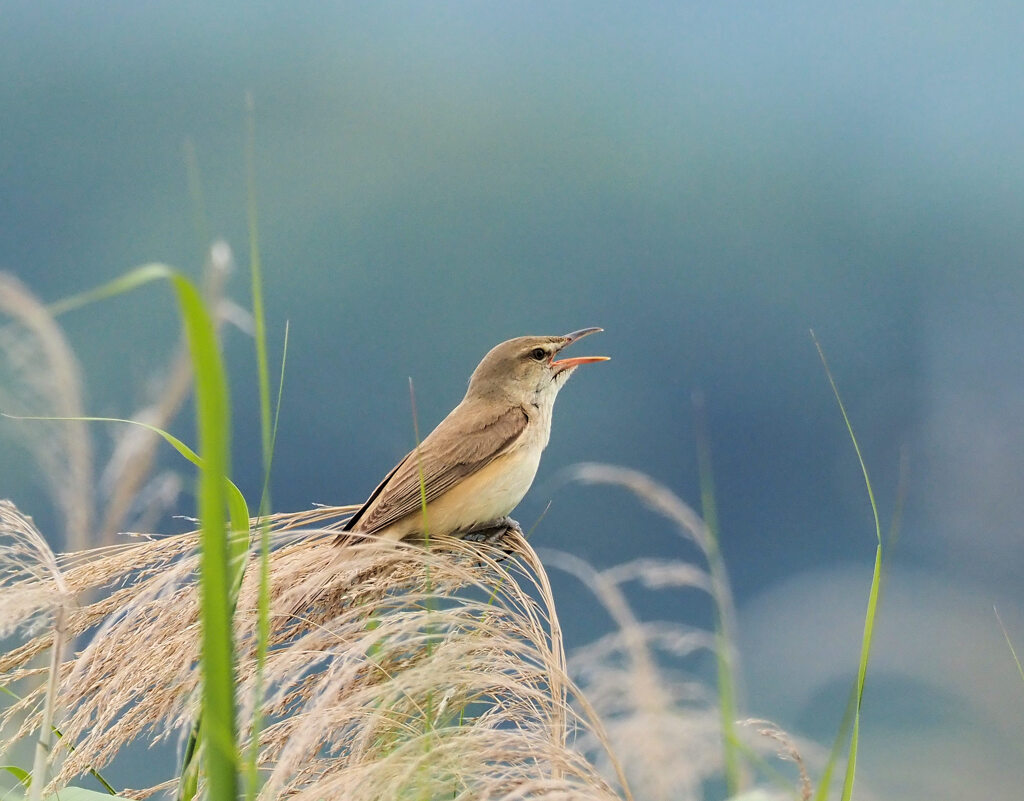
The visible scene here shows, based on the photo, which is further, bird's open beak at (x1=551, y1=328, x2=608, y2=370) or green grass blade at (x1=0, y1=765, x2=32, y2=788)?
bird's open beak at (x1=551, y1=328, x2=608, y2=370)

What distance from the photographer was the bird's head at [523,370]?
4375 millimetres

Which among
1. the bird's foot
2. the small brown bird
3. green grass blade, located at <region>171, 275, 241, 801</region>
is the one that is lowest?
the bird's foot

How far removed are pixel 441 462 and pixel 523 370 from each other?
77 centimetres

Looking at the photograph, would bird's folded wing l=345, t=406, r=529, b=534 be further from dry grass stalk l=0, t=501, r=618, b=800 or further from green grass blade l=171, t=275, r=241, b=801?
green grass blade l=171, t=275, r=241, b=801

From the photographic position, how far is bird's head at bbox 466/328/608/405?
4.38 meters

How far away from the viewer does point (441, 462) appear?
12.5 ft

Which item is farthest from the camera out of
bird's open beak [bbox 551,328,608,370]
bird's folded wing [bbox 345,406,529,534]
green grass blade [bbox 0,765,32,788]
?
bird's open beak [bbox 551,328,608,370]

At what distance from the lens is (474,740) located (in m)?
1.85

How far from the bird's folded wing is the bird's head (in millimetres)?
142

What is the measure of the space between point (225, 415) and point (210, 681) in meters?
0.34

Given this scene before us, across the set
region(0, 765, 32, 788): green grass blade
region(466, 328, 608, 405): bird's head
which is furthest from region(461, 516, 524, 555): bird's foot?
region(0, 765, 32, 788): green grass blade

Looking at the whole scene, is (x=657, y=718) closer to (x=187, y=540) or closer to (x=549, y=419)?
(x=187, y=540)

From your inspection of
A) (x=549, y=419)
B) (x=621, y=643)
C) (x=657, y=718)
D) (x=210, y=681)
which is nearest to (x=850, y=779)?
(x=657, y=718)

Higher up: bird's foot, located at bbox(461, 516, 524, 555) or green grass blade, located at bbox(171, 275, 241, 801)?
green grass blade, located at bbox(171, 275, 241, 801)
